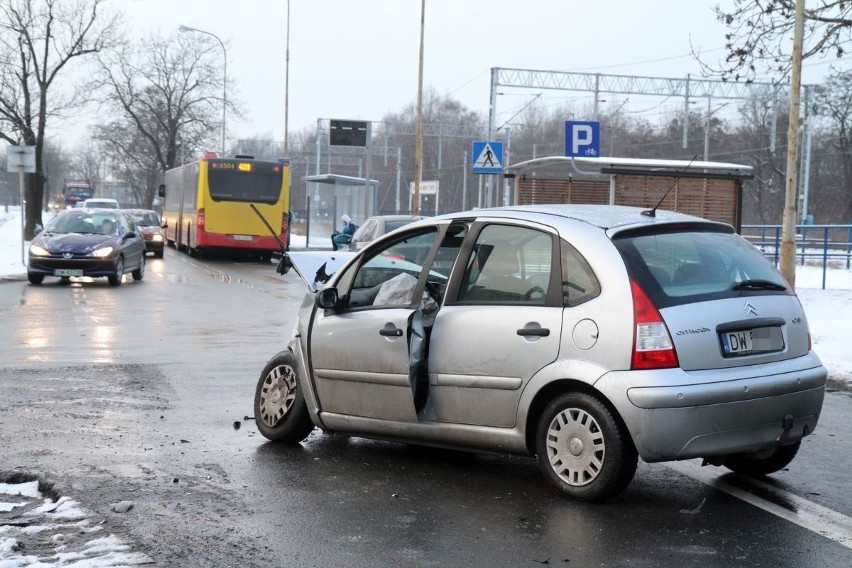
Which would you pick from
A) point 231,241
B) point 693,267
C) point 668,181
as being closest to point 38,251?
point 668,181

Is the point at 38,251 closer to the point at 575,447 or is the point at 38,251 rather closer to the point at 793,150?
the point at 793,150

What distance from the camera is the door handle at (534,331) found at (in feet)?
19.6

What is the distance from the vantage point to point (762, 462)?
6598mm

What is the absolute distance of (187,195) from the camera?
1545 inches

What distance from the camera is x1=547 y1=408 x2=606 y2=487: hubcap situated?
19.1 feet

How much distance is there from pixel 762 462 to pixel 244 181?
99.2 ft

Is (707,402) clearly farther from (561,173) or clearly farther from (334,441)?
(561,173)

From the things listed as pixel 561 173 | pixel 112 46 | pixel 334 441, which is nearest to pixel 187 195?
pixel 112 46

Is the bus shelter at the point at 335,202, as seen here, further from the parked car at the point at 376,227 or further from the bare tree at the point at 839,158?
the bare tree at the point at 839,158

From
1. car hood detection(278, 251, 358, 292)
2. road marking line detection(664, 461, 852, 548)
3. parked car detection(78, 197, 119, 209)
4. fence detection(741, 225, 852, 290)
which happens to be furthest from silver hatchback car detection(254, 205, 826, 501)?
parked car detection(78, 197, 119, 209)

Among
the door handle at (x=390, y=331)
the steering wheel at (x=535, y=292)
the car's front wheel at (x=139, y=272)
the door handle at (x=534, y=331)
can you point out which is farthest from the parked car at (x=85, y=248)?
the door handle at (x=534, y=331)

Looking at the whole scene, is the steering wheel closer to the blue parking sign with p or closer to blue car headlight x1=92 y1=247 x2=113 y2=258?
the blue parking sign with p

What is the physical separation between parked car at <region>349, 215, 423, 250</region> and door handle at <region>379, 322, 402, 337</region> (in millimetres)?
13329

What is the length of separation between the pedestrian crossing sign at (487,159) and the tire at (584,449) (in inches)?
713
